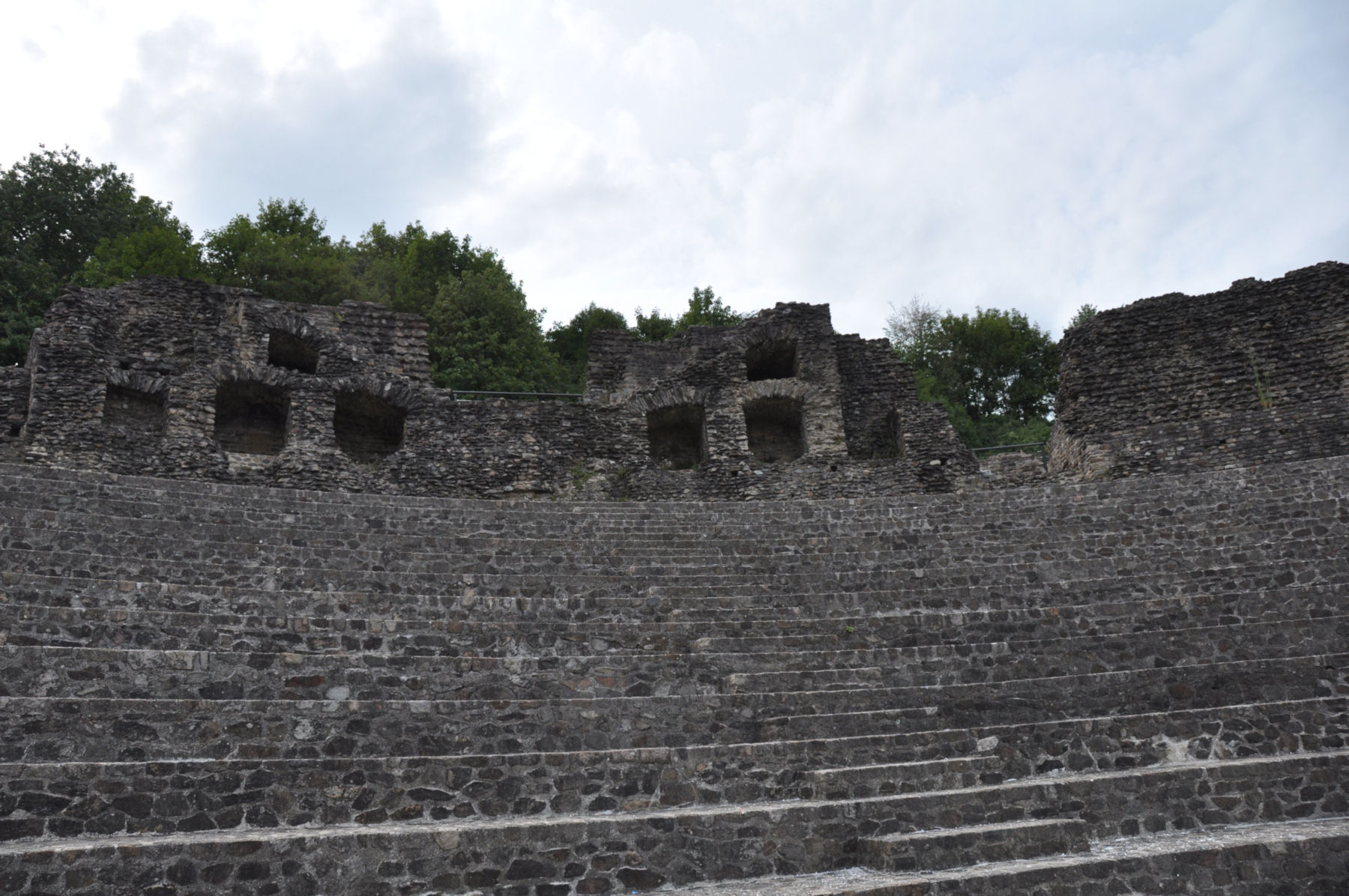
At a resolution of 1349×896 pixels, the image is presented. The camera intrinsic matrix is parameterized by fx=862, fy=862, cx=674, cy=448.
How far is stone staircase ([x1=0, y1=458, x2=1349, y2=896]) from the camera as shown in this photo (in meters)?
4.27

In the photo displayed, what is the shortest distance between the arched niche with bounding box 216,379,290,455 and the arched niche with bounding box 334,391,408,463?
2.99 ft

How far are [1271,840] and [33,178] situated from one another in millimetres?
25595

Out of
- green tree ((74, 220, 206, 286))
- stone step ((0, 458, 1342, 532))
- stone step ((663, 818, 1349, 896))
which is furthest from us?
green tree ((74, 220, 206, 286))

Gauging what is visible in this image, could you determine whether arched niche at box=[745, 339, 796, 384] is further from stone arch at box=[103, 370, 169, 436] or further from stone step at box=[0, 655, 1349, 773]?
stone step at box=[0, 655, 1349, 773]

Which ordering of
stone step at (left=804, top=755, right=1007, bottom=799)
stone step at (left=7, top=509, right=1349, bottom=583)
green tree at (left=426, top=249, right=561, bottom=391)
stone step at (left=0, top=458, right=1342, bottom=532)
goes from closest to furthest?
stone step at (left=804, top=755, right=1007, bottom=799) < stone step at (left=7, top=509, right=1349, bottom=583) < stone step at (left=0, top=458, right=1342, bottom=532) < green tree at (left=426, top=249, right=561, bottom=391)

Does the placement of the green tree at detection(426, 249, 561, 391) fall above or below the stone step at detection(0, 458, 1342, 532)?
above

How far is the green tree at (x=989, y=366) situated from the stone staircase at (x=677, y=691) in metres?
15.3

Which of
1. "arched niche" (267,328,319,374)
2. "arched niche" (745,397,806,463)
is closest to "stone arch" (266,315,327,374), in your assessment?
"arched niche" (267,328,319,374)

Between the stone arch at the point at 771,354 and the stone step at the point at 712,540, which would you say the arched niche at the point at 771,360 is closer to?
the stone arch at the point at 771,354

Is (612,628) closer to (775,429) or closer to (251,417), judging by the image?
(251,417)

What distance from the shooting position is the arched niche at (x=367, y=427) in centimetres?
1481

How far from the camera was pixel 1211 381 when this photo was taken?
14.3 metres

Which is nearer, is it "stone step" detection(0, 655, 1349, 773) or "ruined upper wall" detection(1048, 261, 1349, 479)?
"stone step" detection(0, 655, 1349, 773)

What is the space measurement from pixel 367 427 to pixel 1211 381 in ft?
47.4
